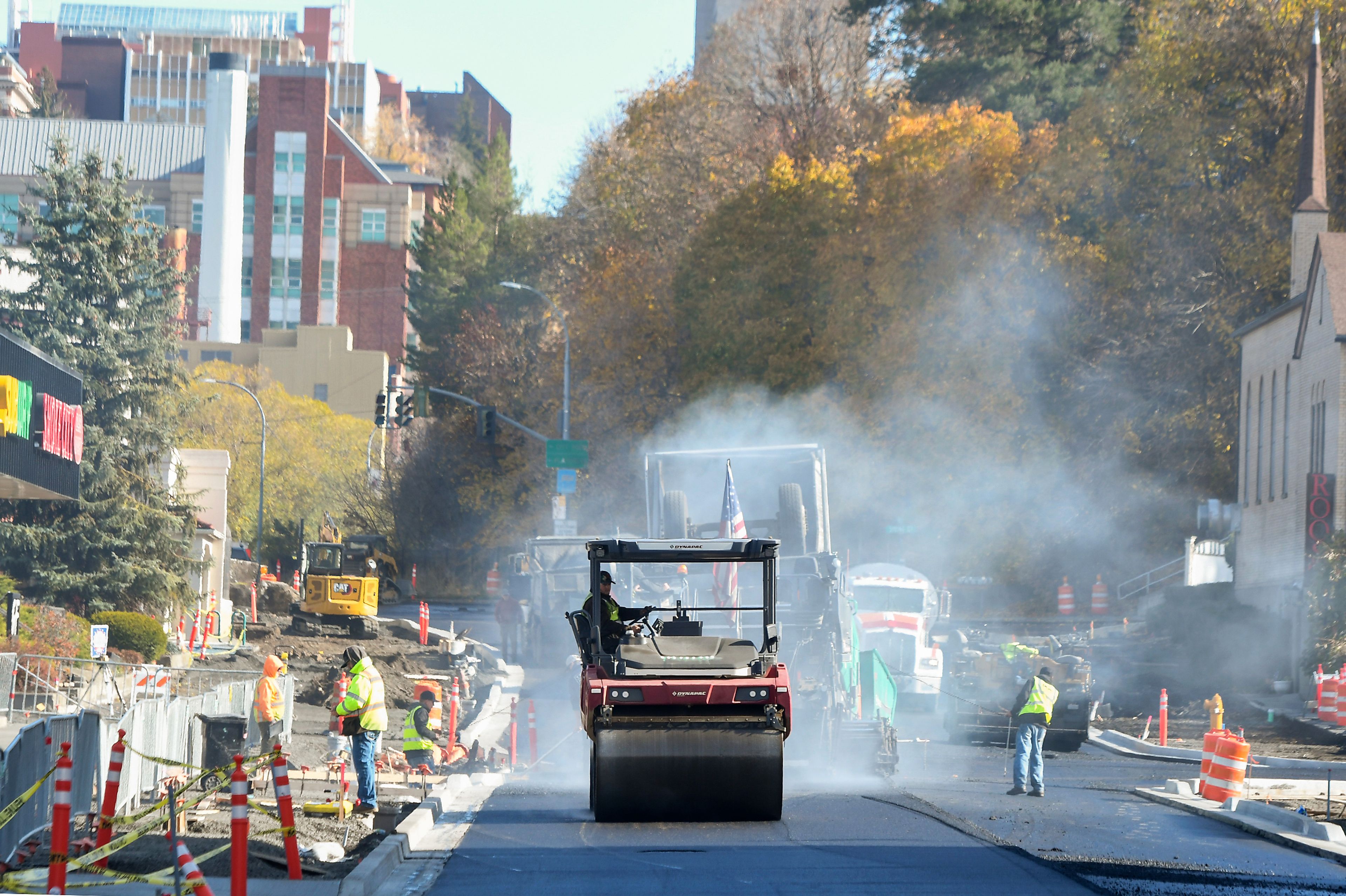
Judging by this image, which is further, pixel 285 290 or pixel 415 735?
pixel 285 290

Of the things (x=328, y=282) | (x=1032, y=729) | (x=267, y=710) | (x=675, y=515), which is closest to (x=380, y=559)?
(x=675, y=515)

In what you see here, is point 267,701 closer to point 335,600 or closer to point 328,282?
point 335,600

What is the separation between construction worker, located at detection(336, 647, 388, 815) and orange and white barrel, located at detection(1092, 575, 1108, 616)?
32305 mm

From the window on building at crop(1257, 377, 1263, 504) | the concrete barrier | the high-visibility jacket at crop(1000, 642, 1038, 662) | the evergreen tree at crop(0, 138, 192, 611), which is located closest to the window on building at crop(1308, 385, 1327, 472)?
the window on building at crop(1257, 377, 1263, 504)

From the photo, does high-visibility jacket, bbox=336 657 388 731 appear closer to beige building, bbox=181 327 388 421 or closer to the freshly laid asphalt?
the freshly laid asphalt

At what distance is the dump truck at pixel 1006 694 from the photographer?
24.4 meters

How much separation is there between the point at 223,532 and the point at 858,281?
944 inches

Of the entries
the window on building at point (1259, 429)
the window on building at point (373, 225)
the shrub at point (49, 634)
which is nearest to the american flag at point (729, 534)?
the shrub at point (49, 634)

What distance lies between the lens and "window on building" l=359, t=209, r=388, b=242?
353ft

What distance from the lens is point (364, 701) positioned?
16.0 meters

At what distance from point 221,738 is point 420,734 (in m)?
3.07

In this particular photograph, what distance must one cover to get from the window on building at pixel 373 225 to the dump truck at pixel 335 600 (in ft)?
204

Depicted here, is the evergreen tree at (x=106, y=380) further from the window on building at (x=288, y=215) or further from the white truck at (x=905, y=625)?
the window on building at (x=288, y=215)

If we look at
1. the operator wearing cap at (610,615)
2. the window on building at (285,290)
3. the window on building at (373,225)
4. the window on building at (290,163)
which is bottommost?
the operator wearing cap at (610,615)
